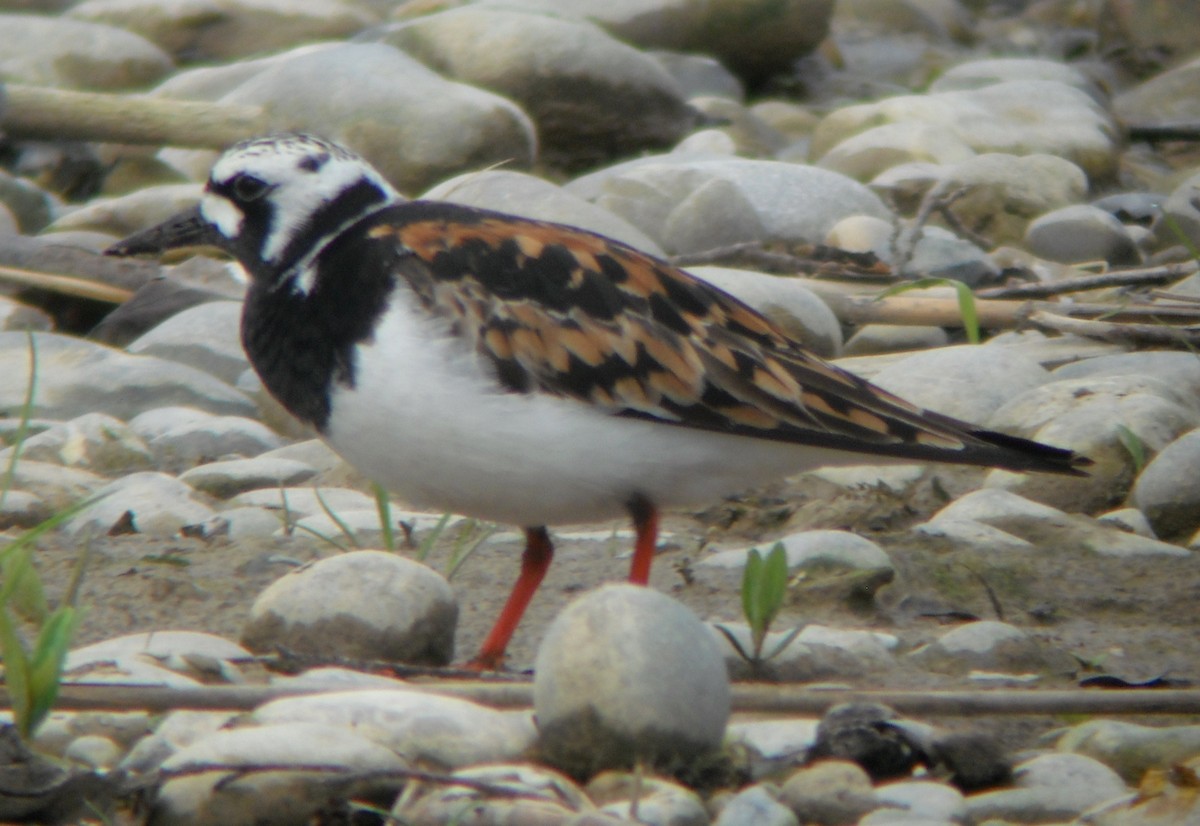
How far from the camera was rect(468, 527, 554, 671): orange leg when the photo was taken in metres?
3.10

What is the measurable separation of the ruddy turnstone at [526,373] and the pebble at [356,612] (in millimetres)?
126

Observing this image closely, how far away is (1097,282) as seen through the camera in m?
5.30

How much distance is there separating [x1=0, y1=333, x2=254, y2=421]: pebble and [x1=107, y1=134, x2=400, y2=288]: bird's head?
1674 millimetres

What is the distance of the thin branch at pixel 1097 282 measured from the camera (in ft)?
17.0

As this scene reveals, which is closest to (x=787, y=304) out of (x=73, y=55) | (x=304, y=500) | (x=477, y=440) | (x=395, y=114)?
(x=304, y=500)

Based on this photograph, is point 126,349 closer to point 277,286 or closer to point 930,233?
point 277,286

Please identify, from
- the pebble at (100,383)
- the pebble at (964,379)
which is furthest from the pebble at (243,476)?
the pebble at (964,379)

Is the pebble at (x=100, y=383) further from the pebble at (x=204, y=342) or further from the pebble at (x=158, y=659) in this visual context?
the pebble at (x=158, y=659)

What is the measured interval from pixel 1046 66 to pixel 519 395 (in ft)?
26.8

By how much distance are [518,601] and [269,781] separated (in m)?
1.07

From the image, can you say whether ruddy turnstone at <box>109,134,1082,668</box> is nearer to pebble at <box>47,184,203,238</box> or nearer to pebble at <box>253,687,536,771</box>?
pebble at <box>253,687,536,771</box>

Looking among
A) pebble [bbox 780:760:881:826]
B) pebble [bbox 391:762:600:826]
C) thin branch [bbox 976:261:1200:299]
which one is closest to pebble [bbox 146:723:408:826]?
pebble [bbox 391:762:600:826]

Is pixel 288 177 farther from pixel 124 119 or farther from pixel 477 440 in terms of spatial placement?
pixel 124 119

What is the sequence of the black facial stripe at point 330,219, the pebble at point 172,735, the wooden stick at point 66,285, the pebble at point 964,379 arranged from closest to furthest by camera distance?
1. the pebble at point 172,735
2. the black facial stripe at point 330,219
3. the pebble at point 964,379
4. the wooden stick at point 66,285
